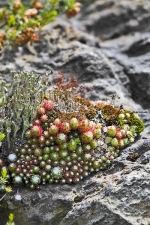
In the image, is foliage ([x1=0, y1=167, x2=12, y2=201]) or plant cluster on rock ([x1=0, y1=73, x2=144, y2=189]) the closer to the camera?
foliage ([x1=0, y1=167, x2=12, y2=201])

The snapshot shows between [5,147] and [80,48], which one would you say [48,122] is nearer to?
[5,147]

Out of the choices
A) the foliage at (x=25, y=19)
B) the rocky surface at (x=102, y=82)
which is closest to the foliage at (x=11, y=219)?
the rocky surface at (x=102, y=82)

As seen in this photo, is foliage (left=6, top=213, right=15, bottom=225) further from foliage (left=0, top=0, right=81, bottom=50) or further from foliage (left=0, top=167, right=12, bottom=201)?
foliage (left=0, top=0, right=81, bottom=50)

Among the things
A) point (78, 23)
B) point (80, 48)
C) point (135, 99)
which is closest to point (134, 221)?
point (135, 99)

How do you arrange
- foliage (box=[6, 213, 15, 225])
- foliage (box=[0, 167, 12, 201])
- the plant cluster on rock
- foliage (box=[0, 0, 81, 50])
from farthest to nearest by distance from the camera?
foliage (box=[0, 0, 81, 50])
the plant cluster on rock
foliage (box=[0, 167, 12, 201])
foliage (box=[6, 213, 15, 225])

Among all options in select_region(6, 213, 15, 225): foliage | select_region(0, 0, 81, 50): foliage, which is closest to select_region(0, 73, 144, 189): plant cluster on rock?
select_region(6, 213, 15, 225): foliage

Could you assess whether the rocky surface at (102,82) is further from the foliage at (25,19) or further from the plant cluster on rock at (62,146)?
the foliage at (25,19)
